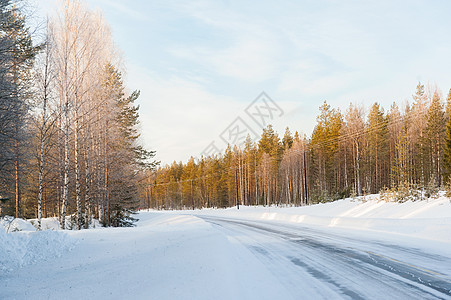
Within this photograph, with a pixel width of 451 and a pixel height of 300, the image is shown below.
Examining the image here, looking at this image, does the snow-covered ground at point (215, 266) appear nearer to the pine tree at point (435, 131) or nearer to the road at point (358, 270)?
the road at point (358, 270)

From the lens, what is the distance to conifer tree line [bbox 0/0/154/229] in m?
A: 12.6

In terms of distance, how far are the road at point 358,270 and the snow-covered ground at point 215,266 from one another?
19mm

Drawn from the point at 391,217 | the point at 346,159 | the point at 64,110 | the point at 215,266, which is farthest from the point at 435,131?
the point at 64,110

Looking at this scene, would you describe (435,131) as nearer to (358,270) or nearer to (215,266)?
(358,270)

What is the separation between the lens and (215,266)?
805cm

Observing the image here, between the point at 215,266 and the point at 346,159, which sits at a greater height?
the point at 346,159

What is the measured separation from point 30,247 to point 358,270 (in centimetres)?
932

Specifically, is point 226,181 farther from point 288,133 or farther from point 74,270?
point 74,270

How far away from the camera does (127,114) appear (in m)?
29.6

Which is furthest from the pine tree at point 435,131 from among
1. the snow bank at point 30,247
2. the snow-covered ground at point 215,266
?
the snow bank at point 30,247

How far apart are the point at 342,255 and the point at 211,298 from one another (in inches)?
201

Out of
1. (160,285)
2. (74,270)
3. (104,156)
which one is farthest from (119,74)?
(160,285)

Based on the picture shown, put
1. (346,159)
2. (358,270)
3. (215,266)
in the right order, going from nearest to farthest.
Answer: (358,270) → (215,266) → (346,159)

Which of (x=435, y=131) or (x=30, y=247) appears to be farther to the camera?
(x=435, y=131)
